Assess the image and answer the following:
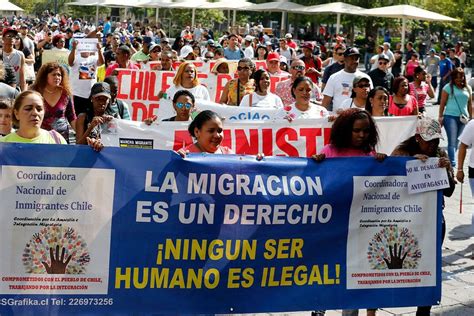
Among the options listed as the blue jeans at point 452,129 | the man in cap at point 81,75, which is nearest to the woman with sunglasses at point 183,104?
the man in cap at point 81,75

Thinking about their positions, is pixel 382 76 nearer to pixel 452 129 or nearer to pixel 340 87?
pixel 452 129

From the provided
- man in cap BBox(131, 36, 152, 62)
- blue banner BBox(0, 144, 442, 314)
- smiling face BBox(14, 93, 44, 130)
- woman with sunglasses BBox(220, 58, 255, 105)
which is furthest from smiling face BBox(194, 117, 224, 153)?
man in cap BBox(131, 36, 152, 62)

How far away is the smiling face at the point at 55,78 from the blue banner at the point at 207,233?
10.5ft

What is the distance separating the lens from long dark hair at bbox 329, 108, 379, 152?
20.0 feet

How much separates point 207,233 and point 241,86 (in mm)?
5711

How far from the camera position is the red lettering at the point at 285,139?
28.0ft

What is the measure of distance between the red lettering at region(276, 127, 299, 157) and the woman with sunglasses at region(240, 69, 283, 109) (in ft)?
5.39

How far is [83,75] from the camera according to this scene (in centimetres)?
1291

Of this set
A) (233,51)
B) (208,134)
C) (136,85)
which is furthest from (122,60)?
(208,134)

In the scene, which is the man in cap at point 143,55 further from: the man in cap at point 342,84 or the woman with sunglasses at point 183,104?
the woman with sunglasses at point 183,104

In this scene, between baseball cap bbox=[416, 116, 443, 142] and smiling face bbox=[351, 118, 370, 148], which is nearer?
smiling face bbox=[351, 118, 370, 148]

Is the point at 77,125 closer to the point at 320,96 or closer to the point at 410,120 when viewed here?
the point at 410,120

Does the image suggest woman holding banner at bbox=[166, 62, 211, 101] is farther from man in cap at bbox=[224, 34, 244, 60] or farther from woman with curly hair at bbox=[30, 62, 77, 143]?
man in cap at bbox=[224, 34, 244, 60]

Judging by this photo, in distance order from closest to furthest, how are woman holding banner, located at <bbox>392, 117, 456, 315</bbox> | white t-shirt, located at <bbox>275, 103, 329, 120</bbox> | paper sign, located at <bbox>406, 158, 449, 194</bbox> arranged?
paper sign, located at <bbox>406, 158, 449, 194</bbox> < woman holding banner, located at <bbox>392, 117, 456, 315</bbox> < white t-shirt, located at <bbox>275, 103, 329, 120</bbox>
